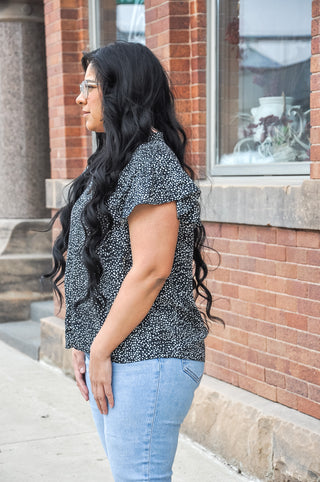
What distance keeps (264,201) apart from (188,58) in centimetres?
131

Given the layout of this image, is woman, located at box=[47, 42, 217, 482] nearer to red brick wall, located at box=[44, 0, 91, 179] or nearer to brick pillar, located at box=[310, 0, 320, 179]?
brick pillar, located at box=[310, 0, 320, 179]

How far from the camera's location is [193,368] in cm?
212

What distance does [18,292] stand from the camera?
7578 mm

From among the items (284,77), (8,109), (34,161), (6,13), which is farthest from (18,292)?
(284,77)

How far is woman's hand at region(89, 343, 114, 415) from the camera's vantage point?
2047 mm

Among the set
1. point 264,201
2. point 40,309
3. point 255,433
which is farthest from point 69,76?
point 255,433

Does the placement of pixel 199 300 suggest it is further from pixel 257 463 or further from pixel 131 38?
pixel 131 38

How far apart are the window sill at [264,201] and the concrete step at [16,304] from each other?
3.47m

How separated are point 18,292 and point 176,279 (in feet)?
18.6

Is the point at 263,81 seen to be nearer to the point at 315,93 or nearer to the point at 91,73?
the point at 315,93

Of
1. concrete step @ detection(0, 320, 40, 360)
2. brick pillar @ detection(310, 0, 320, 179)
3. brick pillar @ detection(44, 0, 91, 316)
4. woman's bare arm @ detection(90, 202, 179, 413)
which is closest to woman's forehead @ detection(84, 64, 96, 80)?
woman's bare arm @ detection(90, 202, 179, 413)

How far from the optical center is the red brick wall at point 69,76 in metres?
6.21

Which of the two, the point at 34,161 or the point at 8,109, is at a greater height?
the point at 8,109

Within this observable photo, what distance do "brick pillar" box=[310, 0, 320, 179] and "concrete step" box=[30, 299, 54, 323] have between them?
422 cm
